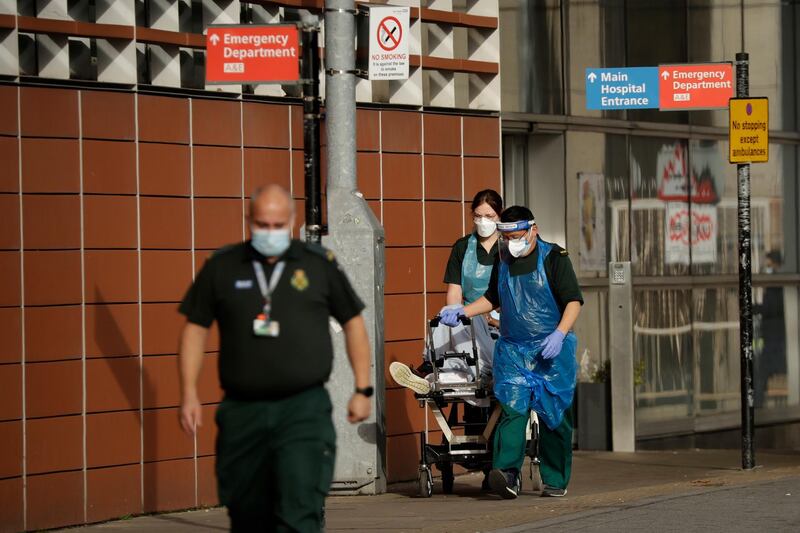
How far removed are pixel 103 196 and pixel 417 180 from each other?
10.0 feet

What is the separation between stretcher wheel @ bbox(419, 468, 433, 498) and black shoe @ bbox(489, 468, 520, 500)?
0.55 meters

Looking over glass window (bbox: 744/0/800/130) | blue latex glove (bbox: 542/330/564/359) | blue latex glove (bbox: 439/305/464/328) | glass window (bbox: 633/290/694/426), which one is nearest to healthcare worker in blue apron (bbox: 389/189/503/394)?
blue latex glove (bbox: 439/305/464/328)

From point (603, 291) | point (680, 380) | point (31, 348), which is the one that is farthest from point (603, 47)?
point (31, 348)

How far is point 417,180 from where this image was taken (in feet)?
43.2

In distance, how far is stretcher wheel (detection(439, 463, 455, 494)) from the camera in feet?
39.7

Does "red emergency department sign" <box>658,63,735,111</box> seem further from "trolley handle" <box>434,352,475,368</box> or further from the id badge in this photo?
the id badge

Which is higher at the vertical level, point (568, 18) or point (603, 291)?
point (568, 18)

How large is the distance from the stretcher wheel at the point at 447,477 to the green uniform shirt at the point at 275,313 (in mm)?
5041

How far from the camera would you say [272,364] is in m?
7.00

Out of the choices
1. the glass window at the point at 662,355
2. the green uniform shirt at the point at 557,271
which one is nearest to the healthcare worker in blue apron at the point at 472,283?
the green uniform shirt at the point at 557,271

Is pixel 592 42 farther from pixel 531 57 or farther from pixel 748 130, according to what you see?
pixel 748 130

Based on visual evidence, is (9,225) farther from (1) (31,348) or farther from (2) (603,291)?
(2) (603,291)

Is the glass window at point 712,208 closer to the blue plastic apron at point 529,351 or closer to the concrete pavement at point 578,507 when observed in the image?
the concrete pavement at point 578,507

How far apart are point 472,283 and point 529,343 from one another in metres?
0.87
